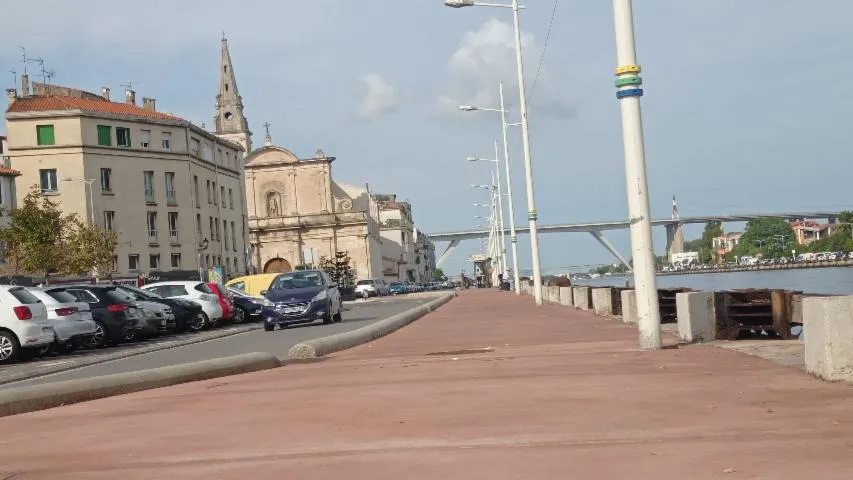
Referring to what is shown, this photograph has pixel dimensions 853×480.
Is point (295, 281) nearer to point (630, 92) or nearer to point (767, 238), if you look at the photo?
point (630, 92)

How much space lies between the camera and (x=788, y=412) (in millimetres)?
7926

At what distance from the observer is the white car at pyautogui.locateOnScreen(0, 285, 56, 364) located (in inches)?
886

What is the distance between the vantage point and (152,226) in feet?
266

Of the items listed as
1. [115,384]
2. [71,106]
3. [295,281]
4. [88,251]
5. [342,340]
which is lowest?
Result: [342,340]

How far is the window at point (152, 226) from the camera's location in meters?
80.5

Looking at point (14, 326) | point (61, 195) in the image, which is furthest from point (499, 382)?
point (61, 195)

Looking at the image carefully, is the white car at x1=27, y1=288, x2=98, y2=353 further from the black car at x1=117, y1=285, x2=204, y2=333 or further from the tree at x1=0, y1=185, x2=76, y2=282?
the tree at x1=0, y1=185, x2=76, y2=282

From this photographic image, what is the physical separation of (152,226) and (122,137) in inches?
270

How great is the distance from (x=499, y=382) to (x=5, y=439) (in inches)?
185

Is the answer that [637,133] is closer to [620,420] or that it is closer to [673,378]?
[673,378]

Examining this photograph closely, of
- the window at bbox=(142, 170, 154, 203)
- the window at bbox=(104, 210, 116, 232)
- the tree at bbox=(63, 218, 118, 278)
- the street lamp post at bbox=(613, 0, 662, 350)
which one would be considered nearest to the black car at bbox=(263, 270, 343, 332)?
the street lamp post at bbox=(613, 0, 662, 350)

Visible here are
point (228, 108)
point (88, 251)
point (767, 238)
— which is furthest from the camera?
point (767, 238)

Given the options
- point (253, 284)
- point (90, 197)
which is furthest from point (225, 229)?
point (253, 284)

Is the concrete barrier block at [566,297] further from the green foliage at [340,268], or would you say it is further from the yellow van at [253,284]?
the green foliage at [340,268]
